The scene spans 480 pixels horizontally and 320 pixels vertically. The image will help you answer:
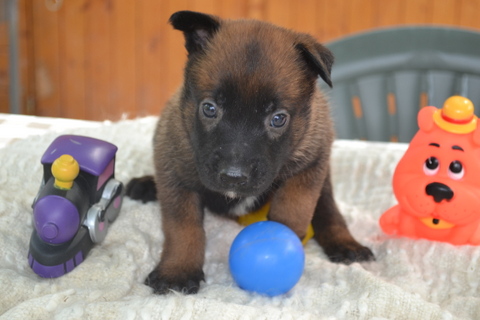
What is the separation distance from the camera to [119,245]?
2391mm

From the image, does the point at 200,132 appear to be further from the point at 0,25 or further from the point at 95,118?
the point at 95,118

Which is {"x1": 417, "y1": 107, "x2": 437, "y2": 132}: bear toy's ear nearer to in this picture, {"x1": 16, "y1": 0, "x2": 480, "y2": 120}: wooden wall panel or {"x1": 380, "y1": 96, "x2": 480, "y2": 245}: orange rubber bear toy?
{"x1": 380, "y1": 96, "x2": 480, "y2": 245}: orange rubber bear toy

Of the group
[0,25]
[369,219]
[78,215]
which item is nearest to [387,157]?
[369,219]

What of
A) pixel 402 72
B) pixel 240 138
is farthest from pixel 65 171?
pixel 402 72

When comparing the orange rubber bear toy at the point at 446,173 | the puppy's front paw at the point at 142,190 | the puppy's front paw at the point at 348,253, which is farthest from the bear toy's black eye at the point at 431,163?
the puppy's front paw at the point at 142,190

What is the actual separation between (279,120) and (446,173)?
726 millimetres

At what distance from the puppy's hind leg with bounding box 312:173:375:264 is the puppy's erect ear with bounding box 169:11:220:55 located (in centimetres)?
93

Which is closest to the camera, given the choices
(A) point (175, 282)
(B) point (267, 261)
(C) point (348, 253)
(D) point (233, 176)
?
(D) point (233, 176)

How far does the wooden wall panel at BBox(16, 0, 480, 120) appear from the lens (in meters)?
6.31

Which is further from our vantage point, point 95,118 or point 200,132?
point 95,118

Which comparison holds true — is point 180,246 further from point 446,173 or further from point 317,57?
point 446,173

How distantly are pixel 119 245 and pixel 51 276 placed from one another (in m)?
0.33

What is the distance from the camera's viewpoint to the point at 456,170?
2332 millimetres


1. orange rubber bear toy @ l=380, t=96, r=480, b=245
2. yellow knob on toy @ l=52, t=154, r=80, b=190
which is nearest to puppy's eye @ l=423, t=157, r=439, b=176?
orange rubber bear toy @ l=380, t=96, r=480, b=245
